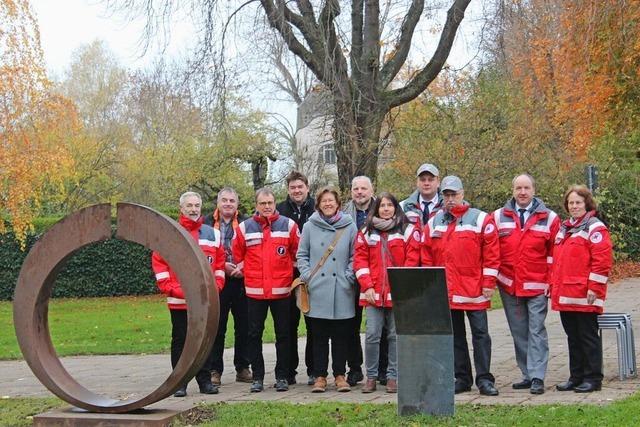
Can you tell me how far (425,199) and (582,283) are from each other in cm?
180

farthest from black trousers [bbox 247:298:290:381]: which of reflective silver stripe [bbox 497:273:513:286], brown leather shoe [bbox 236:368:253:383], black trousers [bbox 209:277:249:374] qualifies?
reflective silver stripe [bbox 497:273:513:286]

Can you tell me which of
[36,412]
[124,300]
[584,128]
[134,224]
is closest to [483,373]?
[134,224]

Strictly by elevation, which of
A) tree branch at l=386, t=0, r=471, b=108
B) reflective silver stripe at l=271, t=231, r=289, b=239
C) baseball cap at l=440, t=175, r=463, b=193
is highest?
tree branch at l=386, t=0, r=471, b=108

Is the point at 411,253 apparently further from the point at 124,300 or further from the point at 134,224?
the point at 124,300

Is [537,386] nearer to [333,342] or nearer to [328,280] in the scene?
[333,342]

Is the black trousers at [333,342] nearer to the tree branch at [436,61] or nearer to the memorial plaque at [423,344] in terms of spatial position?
the memorial plaque at [423,344]

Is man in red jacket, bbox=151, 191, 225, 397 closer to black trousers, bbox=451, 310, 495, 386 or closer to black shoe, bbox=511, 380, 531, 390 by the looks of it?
black trousers, bbox=451, 310, 495, 386

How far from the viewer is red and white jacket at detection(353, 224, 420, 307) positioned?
30.5 feet

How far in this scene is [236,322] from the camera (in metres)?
10.6

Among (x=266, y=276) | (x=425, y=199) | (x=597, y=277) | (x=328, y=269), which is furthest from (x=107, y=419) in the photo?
(x=597, y=277)

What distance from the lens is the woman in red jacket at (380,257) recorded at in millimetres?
9312

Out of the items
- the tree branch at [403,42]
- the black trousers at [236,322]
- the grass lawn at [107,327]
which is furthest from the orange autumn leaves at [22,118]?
the black trousers at [236,322]

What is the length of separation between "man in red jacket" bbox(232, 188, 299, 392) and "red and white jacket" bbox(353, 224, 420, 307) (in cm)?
85

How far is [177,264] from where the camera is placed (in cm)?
795
